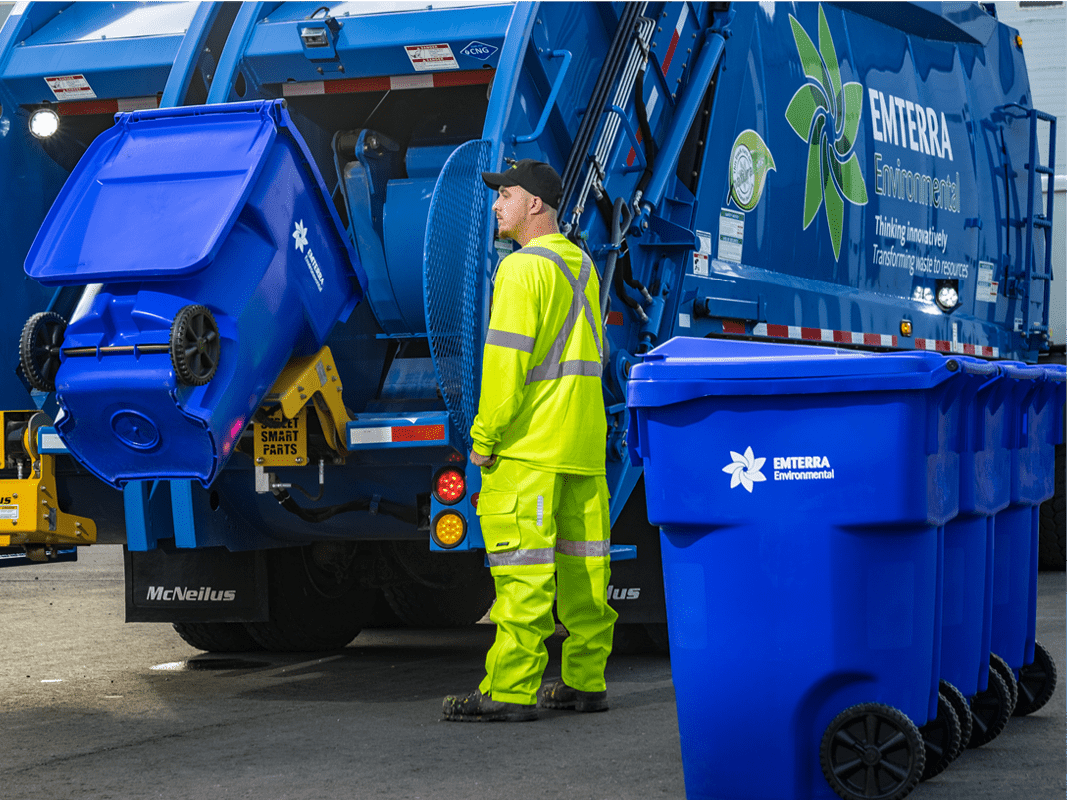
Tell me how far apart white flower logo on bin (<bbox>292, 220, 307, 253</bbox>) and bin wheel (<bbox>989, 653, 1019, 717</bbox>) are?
2414mm

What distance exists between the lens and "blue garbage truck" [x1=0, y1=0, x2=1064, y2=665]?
440 cm

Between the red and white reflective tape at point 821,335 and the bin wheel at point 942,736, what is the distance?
94.4 inches

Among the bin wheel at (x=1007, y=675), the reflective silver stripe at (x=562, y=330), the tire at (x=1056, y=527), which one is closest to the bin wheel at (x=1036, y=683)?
the bin wheel at (x=1007, y=675)

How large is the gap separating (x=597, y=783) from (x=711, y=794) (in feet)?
1.23

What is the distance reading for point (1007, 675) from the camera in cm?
449

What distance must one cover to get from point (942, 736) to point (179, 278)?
94.3 inches

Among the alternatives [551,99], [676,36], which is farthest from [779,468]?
[676,36]

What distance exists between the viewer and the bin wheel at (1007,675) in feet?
14.4

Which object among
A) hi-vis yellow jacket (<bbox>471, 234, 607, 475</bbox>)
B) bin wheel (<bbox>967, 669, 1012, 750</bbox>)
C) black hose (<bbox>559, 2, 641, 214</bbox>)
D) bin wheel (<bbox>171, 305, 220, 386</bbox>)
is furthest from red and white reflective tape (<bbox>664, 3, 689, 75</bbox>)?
bin wheel (<bbox>967, 669, 1012, 750</bbox>)

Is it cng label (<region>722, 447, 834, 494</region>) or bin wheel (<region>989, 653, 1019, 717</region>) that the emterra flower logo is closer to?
bin wheel (<region>989, 653, 1019, 717</region>)

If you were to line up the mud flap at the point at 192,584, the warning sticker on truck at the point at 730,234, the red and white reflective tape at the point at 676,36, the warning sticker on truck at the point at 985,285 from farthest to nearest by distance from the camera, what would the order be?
1. the warning sticker on truck at the point at 985,285
2. the warning sticker on truck at the point at 730,234
3. the red and white reflective tape at the point at 676,36
4. the mud flap at the point at 192,584

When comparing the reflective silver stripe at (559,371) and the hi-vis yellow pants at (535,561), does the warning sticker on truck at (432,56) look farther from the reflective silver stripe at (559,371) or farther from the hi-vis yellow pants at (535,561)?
the hi-vis yellow pants at (535,561)

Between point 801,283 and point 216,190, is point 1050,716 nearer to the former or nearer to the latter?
point 801,283

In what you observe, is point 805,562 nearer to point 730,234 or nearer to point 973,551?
point 973,551
